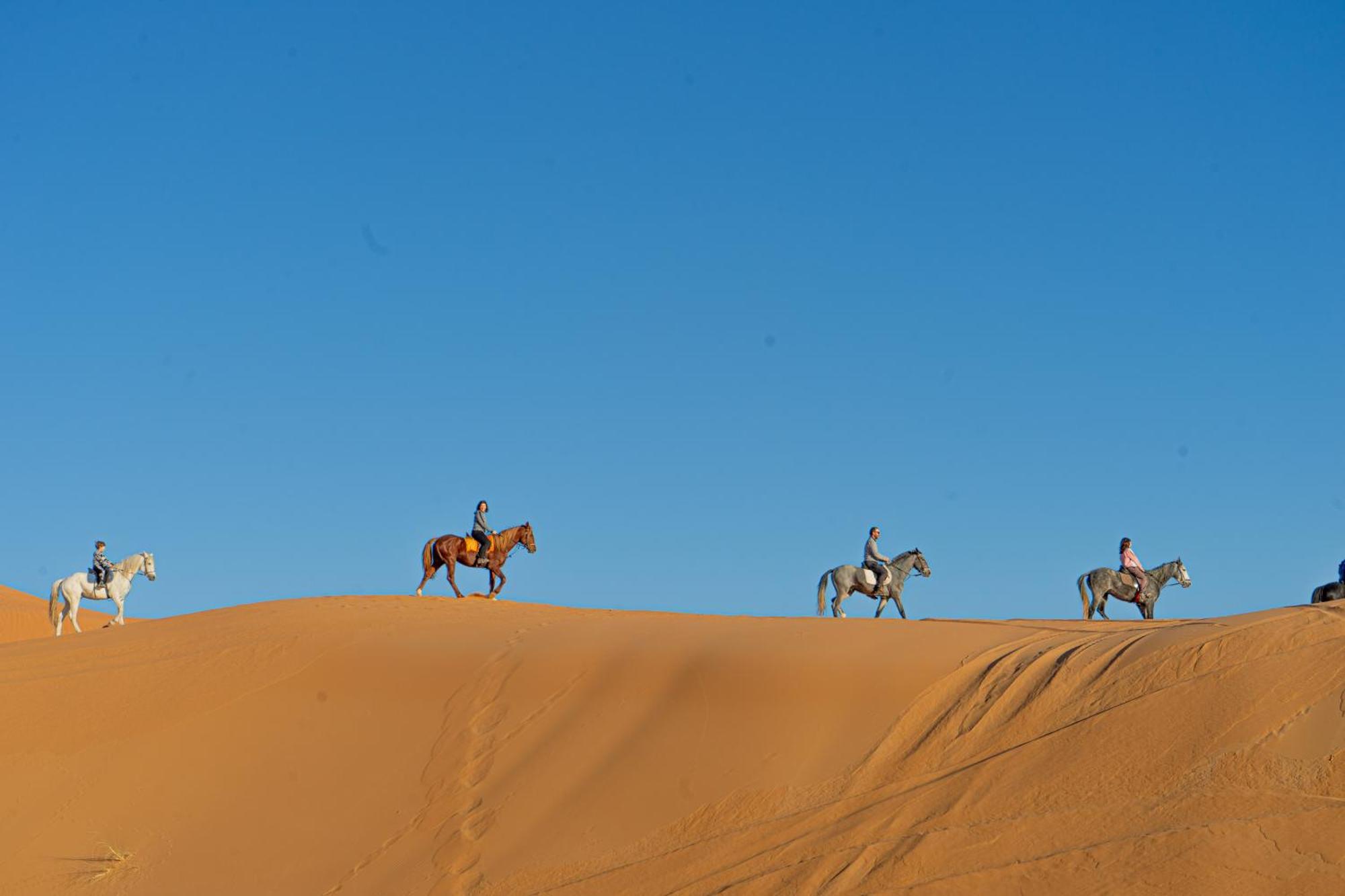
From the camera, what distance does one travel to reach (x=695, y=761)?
44.9 feet

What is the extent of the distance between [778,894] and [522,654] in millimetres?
6821

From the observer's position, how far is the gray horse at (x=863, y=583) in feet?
88.2

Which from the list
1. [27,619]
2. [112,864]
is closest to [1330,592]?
[112,864]

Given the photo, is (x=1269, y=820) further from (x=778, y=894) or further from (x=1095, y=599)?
(x=1095, y=599)

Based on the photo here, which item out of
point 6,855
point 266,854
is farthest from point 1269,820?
point 6,855

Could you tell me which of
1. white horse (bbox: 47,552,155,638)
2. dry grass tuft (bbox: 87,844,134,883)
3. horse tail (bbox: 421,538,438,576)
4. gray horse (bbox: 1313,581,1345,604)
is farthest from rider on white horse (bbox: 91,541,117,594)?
gray horse (bbox: 1313,581,1345,604)

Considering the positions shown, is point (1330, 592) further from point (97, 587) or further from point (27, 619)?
point (27, 619)

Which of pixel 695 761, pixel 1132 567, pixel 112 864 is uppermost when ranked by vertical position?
pixel 1132 567

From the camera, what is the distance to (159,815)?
14719 millimetres

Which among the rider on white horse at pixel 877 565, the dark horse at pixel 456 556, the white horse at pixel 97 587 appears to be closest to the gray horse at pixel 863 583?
the rider on white horse at pixel 877 565

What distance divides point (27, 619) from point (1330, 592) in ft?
110

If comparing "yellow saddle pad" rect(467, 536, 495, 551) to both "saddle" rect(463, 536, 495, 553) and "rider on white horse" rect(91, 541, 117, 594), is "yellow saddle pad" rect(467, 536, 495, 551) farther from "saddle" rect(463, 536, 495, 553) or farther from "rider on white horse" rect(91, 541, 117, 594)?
"rider on white horse" rect(91, 541, 117, 594)

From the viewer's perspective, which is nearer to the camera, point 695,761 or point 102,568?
point 695,761

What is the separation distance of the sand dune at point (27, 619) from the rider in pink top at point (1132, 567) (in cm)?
2550
